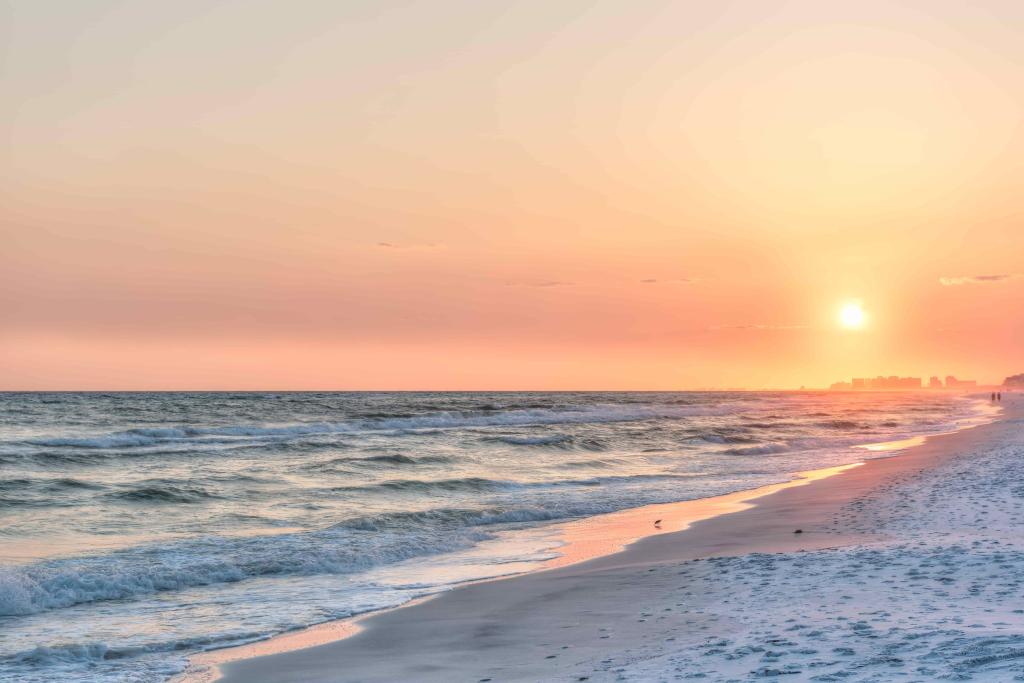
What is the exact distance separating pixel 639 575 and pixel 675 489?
14.8 meters

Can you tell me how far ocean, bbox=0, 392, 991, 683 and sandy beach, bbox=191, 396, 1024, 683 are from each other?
4.85ft

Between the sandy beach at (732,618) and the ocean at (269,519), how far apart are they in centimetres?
148

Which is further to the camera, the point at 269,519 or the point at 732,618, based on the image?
the point at 269,519

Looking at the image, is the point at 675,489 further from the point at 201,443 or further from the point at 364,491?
the point at 201,443

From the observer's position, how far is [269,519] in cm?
2119

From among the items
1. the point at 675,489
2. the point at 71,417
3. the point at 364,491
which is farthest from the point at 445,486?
the point at 71,417

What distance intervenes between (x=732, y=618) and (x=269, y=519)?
1395cm

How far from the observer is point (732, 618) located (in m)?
9.89

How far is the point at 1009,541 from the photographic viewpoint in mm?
13180

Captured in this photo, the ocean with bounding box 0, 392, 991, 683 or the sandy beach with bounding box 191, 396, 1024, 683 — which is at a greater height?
the sandy beach with bounding box 191, 396, 1024, 683

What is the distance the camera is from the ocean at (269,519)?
11922mm

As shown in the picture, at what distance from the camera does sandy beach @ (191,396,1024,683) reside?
786 cm

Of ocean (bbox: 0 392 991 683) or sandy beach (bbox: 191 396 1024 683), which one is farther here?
ocean (bbox: 0 392 991 683)

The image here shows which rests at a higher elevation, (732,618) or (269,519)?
(732,618)
